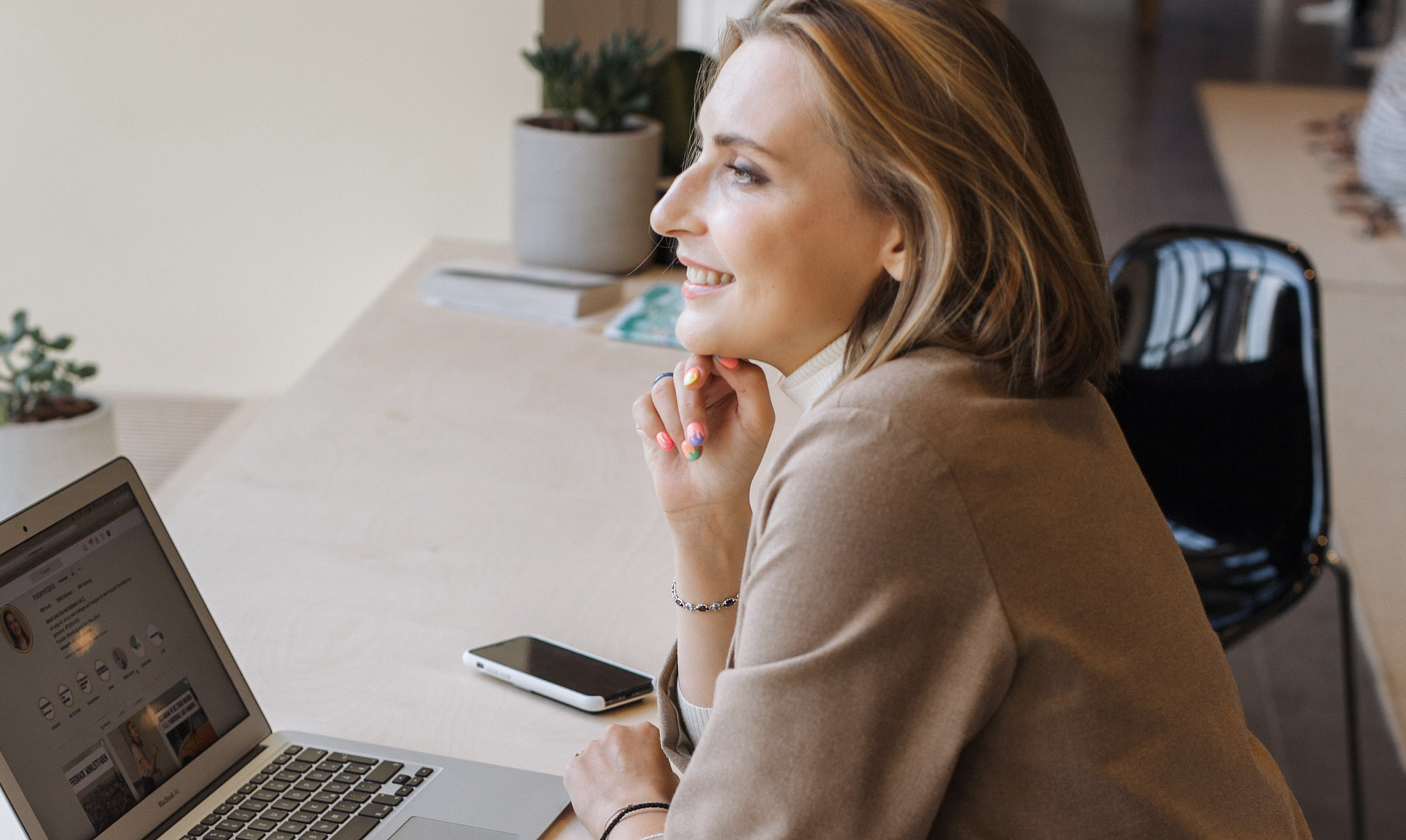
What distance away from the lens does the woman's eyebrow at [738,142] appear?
34.4 inches

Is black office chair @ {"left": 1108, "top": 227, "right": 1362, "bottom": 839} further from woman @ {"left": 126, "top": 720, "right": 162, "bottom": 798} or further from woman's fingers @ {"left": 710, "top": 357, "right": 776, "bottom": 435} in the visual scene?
woman @ {"left": 126, "top": 720, "right": 162, "bottom": 798}

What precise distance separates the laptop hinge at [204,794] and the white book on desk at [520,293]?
1160 mm

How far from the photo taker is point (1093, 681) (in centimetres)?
77

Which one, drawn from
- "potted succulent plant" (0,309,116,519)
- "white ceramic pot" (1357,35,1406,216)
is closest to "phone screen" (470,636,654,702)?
"potted succulent plant" (0,309,116,519)

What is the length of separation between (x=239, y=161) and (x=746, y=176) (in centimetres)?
184

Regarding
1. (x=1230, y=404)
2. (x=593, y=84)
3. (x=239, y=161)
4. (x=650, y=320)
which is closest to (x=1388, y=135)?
(x=1230, y=404)

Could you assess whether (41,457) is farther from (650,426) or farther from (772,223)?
(772,223)

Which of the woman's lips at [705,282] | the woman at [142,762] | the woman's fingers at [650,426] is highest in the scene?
the woman's lips at [705,282]

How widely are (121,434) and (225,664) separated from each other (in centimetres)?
Answer: 172

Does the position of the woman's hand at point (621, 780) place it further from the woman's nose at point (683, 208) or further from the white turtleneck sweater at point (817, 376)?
the woman's nose at point (683, 208)

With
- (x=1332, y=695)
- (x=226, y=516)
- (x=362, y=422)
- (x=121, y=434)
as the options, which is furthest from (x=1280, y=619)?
(x=121, y=434)

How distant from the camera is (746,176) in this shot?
902 mm

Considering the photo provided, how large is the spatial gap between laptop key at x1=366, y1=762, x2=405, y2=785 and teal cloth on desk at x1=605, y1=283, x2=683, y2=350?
1.04m

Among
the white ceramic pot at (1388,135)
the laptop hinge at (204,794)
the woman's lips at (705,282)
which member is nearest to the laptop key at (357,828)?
the laptop hinge at (204,794)
